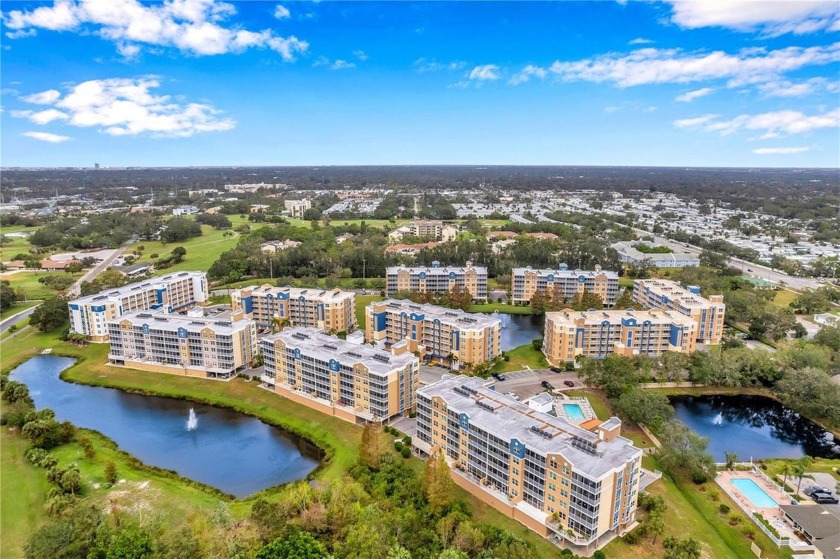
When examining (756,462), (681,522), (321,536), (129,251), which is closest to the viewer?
(321,536)

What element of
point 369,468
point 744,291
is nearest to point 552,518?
point 369,468

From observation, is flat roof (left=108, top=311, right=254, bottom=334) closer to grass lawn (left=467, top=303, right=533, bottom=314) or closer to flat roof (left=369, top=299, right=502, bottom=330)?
flat roof (left=369, top=299, right=502, bottom=330)

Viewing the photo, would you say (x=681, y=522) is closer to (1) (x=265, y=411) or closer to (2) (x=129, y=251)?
(1) (x=265, y=411)

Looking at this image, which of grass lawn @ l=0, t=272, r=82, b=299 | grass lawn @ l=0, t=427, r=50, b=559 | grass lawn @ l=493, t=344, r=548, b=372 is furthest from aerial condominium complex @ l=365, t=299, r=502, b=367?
grass lawn @ l=0, t=272, r=82, b=299

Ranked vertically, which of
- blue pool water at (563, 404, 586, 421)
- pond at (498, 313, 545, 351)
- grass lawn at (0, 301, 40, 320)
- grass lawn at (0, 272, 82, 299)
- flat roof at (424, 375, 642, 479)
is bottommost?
pond at (498, 313, 545, 351)

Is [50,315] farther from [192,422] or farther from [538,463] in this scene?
[538,463]

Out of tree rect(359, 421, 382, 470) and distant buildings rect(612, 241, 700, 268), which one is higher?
distant buildings rect(612, 241, 700, 268)
